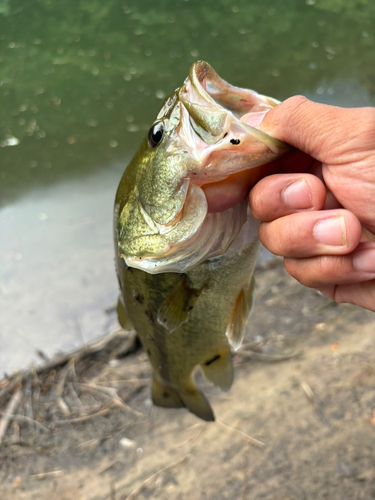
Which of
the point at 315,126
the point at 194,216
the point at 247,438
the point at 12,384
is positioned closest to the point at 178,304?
the point at 194,216

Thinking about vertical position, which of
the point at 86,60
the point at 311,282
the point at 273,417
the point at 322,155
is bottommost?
the point at 273,417

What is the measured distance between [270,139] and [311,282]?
1.43 feet

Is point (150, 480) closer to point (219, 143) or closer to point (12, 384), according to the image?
point (12, 384)

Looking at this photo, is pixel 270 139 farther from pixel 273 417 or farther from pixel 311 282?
pixel 273 417

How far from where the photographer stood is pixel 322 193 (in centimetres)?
105

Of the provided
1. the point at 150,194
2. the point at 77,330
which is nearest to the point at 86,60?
the point at 77,330

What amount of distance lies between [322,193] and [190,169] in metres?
0.34

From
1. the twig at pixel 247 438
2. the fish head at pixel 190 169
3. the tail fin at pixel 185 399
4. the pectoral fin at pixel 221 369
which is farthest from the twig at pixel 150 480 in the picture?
the fish head at pixel 190 169

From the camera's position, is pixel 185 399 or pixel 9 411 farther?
pixel 9 411

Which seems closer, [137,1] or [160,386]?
[160,386]

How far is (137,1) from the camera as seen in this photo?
887cm

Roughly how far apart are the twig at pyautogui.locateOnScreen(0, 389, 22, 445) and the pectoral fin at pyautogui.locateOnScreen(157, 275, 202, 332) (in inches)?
76.4

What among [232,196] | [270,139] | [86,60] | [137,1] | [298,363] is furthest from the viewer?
[137,1]

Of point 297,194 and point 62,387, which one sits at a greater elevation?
point 297,194
